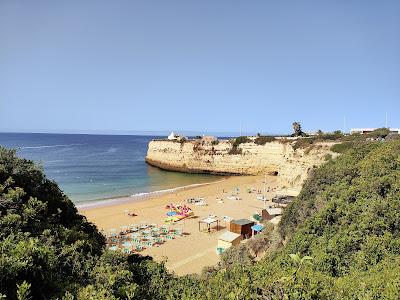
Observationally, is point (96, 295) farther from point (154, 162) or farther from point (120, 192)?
point (154, 162)

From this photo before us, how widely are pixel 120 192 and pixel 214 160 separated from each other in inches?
975

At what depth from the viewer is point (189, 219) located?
29.0 m

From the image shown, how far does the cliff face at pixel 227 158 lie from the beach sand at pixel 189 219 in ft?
15.6

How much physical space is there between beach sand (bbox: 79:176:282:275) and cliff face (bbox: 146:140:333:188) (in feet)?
15.6

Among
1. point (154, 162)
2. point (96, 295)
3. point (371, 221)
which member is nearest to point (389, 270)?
point (371, 221)

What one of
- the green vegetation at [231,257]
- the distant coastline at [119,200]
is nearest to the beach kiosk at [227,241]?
the green vegetation at [231,257]

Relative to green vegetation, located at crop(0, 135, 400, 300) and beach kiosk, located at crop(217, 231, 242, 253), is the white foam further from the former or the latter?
green vegetation, located at crop(0, 135, 400, 300)

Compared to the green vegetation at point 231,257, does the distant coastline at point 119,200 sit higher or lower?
lower

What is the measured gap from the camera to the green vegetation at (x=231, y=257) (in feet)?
19.0

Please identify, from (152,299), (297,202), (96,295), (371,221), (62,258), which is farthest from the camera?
(297,202)

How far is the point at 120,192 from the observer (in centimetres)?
4184

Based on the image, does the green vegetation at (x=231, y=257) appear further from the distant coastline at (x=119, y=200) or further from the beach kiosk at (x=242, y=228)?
the distant coastline at (x=119, y=200)

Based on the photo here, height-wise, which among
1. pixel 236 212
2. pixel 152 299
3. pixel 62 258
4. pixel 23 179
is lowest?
pixel 236 212

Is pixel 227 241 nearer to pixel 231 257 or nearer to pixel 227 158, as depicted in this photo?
pixel 231 257
